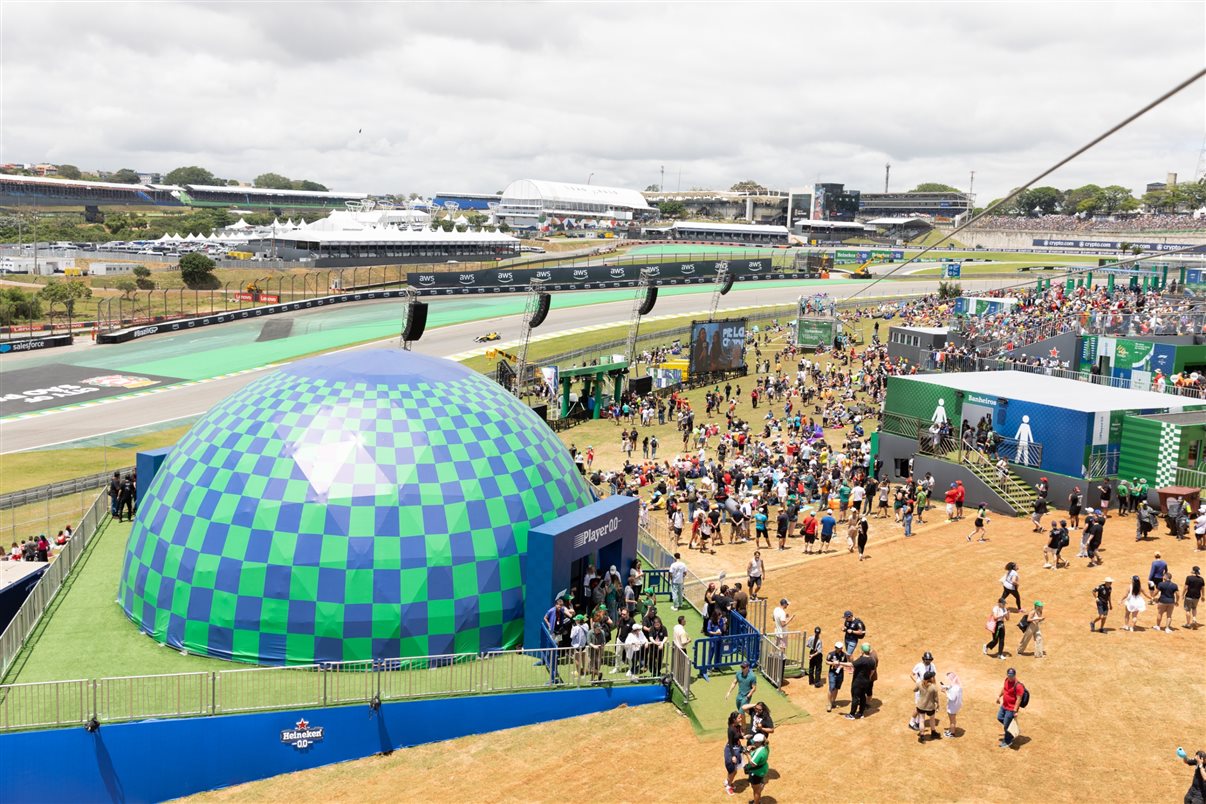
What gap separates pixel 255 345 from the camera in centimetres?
7781

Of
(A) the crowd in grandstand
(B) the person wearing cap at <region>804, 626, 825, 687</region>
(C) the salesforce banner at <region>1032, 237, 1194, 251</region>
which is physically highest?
(A) the crowd in grandstand

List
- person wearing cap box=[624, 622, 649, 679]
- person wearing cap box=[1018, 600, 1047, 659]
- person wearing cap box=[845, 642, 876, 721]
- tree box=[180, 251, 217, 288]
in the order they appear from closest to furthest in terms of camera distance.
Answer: person wearing cap box=[845, 642, 876, 721] < person wearing cap box=[624, 622, 649, 679] < person wearing cap box=[1018, 600, 1047, 659] < tree box=[180, 251, 217, 288]

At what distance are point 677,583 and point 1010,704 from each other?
312 inches

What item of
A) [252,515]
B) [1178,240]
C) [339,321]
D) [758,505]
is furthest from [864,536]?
[1178,240]

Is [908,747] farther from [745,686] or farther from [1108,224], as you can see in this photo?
[1108,224]

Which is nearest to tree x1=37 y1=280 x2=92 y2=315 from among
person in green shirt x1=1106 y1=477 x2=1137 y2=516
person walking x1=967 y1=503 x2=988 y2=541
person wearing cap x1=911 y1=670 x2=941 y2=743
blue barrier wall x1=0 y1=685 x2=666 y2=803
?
A: blue barrier wall x1=0 y1=685 x2=666 y2=803

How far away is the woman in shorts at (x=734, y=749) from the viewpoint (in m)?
15.1

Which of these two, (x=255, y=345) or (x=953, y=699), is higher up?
(x=953, y=699)

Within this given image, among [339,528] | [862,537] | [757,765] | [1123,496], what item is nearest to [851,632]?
[757,765]

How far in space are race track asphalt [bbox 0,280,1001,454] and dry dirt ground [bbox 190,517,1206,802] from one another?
130 feet

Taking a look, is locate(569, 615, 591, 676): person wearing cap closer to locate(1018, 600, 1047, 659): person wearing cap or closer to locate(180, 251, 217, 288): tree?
locate(1018, 600, 1047, 659): person wearing cap

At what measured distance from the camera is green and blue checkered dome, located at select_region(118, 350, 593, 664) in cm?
1870

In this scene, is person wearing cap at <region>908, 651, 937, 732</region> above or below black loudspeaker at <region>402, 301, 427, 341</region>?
below

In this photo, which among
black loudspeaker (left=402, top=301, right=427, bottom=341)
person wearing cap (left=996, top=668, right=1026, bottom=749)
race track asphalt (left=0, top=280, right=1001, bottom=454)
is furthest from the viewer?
race track asphalt (left=0, top=280, right=1001, bottom=454)
